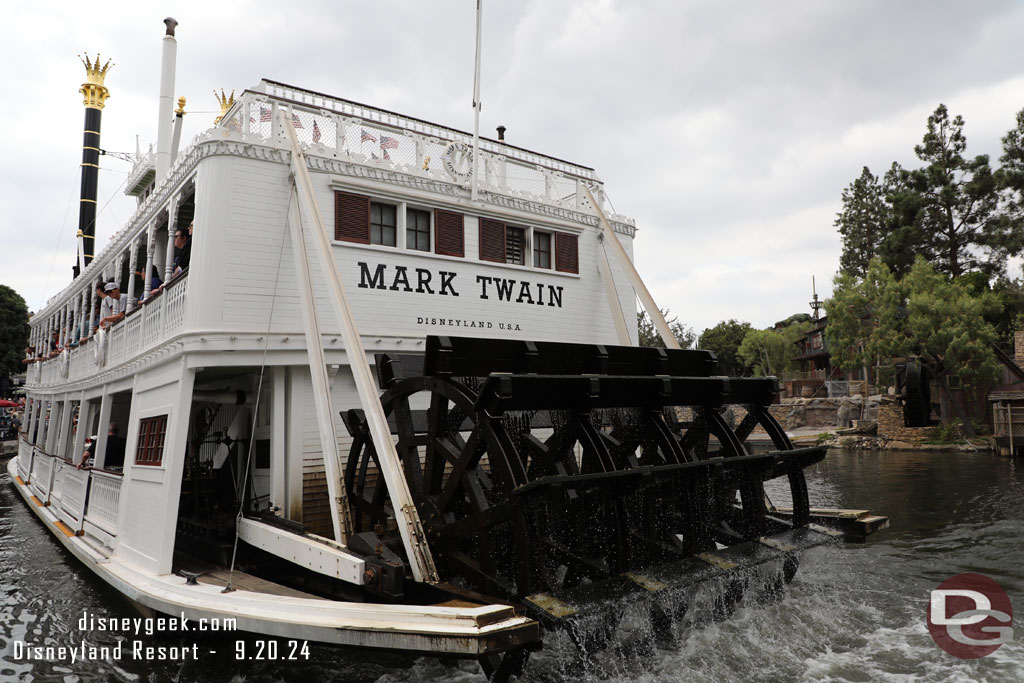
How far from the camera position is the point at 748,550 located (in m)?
6.72

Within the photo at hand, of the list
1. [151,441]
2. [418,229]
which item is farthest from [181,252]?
[418,229]

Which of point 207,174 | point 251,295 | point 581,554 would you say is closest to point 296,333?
point 251,295

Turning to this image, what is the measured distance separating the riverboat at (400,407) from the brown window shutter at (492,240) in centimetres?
5

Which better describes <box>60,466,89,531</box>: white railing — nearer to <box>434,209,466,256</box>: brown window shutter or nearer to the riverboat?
the riverboat

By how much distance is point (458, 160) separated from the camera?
905cm

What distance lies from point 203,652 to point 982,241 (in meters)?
34.6

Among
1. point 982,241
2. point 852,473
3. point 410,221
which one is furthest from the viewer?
point 982,241

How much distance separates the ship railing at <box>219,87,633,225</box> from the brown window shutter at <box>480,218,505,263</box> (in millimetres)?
455

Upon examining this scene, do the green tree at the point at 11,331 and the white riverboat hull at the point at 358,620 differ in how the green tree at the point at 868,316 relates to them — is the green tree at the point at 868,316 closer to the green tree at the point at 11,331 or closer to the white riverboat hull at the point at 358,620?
the white riverboat hull at the point at 358,620

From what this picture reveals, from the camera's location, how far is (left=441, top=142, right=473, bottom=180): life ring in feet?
29.3

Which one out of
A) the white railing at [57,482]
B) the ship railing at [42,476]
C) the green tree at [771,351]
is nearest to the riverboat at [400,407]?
the white railing at [57,482]

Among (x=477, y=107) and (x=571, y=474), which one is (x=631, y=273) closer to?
(x=477, y=107)

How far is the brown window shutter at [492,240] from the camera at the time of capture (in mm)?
9047

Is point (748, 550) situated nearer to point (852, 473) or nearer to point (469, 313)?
point (469, 313)
